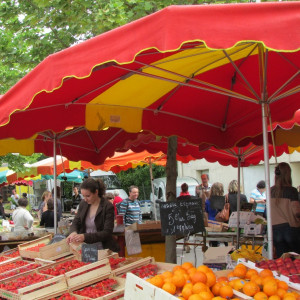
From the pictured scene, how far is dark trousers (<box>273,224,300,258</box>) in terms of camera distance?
6.08m

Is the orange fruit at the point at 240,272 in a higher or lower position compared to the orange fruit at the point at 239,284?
higher

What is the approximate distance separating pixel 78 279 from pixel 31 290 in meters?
0.42

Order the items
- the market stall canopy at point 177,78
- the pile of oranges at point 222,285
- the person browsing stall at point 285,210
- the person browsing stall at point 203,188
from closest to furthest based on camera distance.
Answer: the market stall canopy at point 177,78, the pile of oranges at point 222,285, the person browsing stall at point 285,210, the person browsing stall at point 203,188

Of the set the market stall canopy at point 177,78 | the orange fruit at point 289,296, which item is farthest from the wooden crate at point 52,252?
the orange fruit at point 289,296

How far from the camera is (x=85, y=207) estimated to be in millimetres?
5742

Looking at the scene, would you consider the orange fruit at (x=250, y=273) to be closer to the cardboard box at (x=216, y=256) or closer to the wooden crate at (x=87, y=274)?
the wooden crate at (x=87, y=274)

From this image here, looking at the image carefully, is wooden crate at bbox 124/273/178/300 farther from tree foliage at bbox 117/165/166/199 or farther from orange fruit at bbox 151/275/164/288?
tree foliage at bbox 117/165/166/199

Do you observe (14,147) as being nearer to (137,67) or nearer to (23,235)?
(23,235)

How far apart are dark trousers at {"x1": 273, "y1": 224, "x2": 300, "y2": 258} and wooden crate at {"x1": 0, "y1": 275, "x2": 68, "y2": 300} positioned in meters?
3.29

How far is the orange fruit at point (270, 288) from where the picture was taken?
3.15m

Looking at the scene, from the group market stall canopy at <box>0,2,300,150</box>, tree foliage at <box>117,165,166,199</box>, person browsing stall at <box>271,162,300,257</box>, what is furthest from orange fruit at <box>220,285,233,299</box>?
tree foliage at <box>117,165,166,199</box>

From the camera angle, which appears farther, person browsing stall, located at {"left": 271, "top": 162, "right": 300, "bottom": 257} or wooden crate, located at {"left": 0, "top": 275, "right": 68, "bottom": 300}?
person browsing stall, located at {"left": 271, "top": 162, "right": 300, "bottom": 257}

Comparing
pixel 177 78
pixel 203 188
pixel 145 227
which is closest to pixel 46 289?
pixel 177 78

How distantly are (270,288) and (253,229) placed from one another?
4130mm
